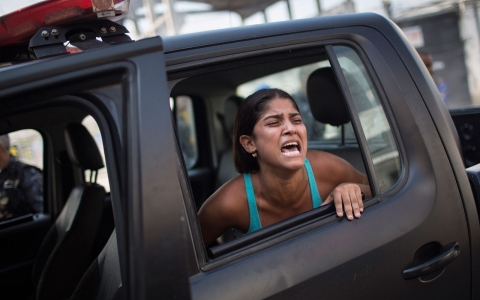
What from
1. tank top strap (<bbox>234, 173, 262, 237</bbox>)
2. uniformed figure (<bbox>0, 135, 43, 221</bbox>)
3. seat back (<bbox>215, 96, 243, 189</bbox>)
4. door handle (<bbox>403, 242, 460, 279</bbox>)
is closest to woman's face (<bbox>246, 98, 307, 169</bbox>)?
tank top strap (<bbox>234, 173, 262, 237</bbox>)

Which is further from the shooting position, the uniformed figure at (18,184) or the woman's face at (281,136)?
the uniformed figure at (18,184)

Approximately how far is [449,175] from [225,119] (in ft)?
8.57

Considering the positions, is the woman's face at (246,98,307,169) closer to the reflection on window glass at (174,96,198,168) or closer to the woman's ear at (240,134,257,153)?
the woman's ear at (240,134,257,153)

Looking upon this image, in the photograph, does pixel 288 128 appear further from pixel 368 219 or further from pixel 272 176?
pixel 368 219

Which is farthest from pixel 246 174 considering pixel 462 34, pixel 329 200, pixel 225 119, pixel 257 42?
pixel 462 34

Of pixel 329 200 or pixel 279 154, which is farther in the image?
pixel 279 154

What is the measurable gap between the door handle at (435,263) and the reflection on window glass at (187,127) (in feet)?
9.24

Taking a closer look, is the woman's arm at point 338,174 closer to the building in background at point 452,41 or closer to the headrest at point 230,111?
the headrest at point 230,111

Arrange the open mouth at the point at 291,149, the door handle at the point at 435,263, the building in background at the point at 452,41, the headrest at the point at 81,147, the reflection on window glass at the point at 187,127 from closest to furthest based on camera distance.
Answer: the door handle at the point at 435,263 < the open mouth at the point at 291,149 < the headrest at the point at 81,147 < the reflection on window glass at the point at 187,127 < the building in background at the point at 452,41

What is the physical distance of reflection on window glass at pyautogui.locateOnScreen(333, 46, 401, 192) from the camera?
164cm

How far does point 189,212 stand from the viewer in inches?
49.7

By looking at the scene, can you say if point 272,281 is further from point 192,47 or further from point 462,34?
point 462,34

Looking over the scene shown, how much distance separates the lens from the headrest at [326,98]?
6.66 ft

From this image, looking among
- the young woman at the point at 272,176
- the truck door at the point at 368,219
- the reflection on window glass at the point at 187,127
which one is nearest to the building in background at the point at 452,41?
the reflection on window glass at the point at 187,127
